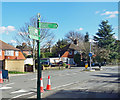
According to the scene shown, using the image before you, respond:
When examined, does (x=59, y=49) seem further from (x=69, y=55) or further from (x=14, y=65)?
(x=14, y=65)

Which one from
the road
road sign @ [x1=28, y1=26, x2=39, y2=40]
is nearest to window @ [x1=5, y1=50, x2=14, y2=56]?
the road

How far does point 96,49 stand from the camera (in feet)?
171

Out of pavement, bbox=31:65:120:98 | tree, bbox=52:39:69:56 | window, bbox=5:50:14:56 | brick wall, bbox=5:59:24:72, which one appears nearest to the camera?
pavement, bbox=31:65:120:98

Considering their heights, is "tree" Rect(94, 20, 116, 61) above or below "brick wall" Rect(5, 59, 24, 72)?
above

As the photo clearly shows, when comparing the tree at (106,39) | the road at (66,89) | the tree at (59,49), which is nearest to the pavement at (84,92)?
the road at (66,89)

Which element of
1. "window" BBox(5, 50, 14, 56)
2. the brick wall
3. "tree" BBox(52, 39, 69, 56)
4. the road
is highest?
"tree" BBox(52, 39, 69, 56)

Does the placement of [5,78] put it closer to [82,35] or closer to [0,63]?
[0,63]

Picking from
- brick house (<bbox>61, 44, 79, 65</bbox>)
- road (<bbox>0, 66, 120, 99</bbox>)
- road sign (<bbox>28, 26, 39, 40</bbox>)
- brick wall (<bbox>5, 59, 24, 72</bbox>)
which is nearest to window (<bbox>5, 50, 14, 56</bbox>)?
brick wall (<bbox>5, 59, 24, 72</bbox>)

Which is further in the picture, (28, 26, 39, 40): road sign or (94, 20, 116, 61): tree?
(94, 20, 116, 61): tree

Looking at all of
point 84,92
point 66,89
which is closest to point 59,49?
point 66,89

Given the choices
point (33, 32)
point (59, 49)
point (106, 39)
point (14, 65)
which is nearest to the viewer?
point (33, 32)

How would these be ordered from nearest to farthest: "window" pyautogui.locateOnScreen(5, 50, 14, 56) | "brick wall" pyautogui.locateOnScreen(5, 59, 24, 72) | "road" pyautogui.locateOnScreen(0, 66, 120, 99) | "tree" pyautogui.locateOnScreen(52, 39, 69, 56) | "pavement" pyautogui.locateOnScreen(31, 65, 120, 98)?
1. "pavement" pyautogui.locateOnScreen(31, 65, 120, 98)
2. "road" pyautogui.locateOnScreen(0, 66, 120, 99)
3. "brick wall" pyautogui.locateOnScreen(5, 59, 24, 72)
4. "window" pyautogui.locateOnScreen(5, 50, 14, 56)
5. "tree" pyautogui.locateOnScreen(52, 39, 69, 56)

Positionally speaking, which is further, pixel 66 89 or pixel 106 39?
pixel 106 39

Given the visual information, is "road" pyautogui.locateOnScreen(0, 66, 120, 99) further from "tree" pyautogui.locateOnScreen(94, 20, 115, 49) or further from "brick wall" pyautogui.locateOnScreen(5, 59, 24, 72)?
"tree" pyautogui.locateOnScreen(94, 20, 115, 49)
